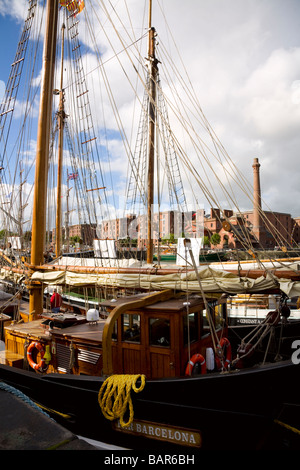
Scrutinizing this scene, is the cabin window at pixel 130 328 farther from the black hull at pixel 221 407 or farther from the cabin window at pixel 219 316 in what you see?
the cabin window at pixel 219 316

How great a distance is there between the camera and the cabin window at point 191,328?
4.90 meters

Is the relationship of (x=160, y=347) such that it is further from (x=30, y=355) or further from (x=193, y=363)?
(x=30, y=355)

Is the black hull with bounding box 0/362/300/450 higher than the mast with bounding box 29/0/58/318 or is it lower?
lower

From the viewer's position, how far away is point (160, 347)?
15.7 feet

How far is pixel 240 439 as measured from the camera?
409 centimetres

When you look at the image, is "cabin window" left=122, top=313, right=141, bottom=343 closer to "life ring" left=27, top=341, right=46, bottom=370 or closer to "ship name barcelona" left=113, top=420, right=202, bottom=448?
"ship name barcelona" left=113, top=420, right=202, bottom=448

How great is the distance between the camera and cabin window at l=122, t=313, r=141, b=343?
512cm

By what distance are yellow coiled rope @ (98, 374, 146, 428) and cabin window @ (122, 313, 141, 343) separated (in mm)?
751

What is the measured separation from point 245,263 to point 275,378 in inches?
310

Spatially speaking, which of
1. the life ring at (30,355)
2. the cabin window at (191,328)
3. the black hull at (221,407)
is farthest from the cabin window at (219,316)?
the life ring at (30,355)

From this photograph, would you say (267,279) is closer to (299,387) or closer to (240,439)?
(299,387)

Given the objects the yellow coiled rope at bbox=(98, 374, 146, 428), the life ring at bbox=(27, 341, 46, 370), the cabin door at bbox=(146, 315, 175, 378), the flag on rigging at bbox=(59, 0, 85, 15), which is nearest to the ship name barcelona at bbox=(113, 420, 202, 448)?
the yellow coiled rope at bbox=(98, 374, 146, 428)

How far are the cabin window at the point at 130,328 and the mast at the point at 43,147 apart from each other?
405 centimetres
